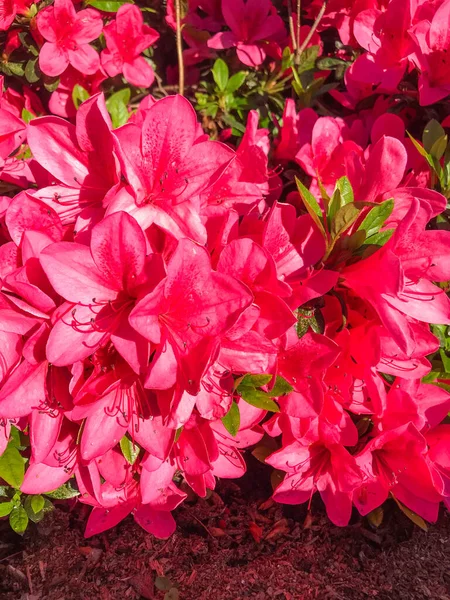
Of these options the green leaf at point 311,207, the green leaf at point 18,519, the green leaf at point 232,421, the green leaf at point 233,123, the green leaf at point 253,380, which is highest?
the green leaf at point 311,207

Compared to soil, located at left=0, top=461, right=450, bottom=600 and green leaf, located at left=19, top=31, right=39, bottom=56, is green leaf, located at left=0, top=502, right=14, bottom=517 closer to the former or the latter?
soil, located at left=0, top=461, right=450, bottom=600

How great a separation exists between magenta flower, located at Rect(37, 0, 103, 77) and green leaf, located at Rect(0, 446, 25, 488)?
40.8 inches

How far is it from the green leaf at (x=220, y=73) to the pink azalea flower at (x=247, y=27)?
47mm

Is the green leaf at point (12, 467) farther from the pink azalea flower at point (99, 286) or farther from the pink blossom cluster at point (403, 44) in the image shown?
the pink blossom cluster at point (403, 44)

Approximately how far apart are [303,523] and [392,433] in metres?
0.63

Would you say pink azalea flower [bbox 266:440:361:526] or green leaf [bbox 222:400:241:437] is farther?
pink azalea flower [bbox 266:440:361:526]

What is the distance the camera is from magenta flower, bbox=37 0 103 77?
1545mm

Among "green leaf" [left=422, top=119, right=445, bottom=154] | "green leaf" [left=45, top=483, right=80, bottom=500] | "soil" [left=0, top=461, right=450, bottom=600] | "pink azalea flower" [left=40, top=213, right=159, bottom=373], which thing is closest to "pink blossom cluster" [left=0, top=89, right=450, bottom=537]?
"pink azalea flower" [left=40, top=213, right=159, bottom=373]

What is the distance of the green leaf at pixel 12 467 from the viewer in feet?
4.25

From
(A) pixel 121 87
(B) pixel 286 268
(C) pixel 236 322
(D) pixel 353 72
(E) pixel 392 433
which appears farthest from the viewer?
(A) pixel 121 87

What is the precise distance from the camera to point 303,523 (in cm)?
171

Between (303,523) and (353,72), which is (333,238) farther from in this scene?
(303,523)

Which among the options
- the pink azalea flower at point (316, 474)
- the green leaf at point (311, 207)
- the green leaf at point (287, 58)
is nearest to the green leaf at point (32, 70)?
the green leaf at point (287, 58)

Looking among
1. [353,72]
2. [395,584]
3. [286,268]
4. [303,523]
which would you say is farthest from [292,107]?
[395,584]
